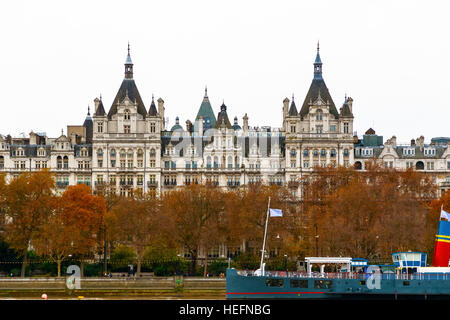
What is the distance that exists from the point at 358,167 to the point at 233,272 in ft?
236

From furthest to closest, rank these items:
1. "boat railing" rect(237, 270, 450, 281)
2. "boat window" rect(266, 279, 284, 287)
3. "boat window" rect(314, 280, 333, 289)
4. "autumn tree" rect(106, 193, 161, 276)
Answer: "autumn tree" rect(106, 193, 161, 276)
"boat window" rect(314, 280, 333, 289)
"boat railing" rect(237, 270, 450, 281)
"boat window" rect(266, 279, 284, 287)

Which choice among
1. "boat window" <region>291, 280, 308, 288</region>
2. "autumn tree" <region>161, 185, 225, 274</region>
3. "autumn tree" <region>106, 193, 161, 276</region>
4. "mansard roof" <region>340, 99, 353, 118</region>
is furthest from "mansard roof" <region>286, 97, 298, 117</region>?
"boat window" <region>291, 280, 308, 288</region>

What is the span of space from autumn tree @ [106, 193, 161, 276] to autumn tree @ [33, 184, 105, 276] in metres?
1.85

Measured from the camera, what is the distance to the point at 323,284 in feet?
286

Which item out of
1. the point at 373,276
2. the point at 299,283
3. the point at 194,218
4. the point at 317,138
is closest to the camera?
the point at 373,276

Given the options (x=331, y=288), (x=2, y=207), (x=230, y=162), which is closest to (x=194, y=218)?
(x=2, y=207)

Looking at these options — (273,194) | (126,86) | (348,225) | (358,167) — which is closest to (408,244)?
(348,225)

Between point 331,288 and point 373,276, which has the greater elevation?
point 373,276

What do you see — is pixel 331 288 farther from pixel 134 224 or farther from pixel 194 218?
pixel 194 218

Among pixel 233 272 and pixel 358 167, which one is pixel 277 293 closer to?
pixel 233 272

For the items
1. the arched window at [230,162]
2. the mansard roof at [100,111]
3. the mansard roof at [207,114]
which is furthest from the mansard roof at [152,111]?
the mansard roof at [207,114]

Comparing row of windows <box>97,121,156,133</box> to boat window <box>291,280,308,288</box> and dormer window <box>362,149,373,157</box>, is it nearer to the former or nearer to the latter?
dormer window <box>362,149,373,157</box>

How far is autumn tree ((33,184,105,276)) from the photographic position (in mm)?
116125

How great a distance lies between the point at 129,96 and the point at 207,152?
Result: 12.7 meters
